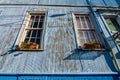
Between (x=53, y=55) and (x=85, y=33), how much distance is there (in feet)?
8.63

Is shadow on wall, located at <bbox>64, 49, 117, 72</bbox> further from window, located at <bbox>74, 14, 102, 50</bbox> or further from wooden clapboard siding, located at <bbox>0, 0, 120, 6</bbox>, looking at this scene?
wooden clapboard siding, located at <bbox>0, 0, 120, 6</bbox>

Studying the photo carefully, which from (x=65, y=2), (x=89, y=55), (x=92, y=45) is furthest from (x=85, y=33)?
(x=65, y=2)

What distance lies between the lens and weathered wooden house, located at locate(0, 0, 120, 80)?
23.2ft

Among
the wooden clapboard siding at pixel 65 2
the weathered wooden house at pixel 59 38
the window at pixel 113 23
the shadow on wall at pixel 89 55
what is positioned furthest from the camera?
the wooden clapboard siding at pixel 65 2

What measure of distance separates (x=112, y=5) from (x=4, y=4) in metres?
6.83

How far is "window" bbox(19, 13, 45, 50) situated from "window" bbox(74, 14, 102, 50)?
74.4 inches

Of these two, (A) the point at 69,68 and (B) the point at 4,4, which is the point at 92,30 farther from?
(B) the point at 4,4

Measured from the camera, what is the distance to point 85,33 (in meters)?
9.62

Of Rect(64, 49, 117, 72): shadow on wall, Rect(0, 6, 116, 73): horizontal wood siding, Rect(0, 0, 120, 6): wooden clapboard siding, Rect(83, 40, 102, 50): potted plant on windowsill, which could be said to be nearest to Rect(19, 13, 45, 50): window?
Rect(0, 6, 116, 73): horizontal wood siding

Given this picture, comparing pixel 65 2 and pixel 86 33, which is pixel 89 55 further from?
pixel 65 2

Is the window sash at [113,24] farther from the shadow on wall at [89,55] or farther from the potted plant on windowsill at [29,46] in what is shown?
the potted plant on windowsill at [29,46]

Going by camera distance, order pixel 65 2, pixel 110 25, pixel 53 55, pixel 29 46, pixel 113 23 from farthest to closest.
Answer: pixel 65 2 → pixel 113 23 → pixel 110 25 → pixel 29 46 → pixel 53 55

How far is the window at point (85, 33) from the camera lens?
8.40m

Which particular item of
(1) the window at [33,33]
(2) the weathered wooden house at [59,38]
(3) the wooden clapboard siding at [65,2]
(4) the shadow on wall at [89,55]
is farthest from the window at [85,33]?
(1) the window at [33,33]
